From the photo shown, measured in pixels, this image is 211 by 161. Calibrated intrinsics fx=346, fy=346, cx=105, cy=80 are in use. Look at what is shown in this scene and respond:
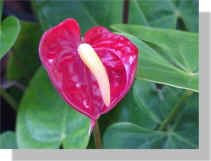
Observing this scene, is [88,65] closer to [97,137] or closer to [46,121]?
[97,137]

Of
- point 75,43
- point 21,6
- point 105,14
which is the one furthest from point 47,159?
point 21,6

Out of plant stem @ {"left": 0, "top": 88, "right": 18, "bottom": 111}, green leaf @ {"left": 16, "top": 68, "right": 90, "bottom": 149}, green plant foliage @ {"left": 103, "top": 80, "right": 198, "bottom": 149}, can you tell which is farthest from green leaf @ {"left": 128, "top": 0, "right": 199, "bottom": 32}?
plant stem @ {"left": 0, "top": 88, "right": 18, "bottom": 111}

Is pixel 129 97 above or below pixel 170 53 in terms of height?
below

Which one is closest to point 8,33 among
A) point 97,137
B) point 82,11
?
point 82,11

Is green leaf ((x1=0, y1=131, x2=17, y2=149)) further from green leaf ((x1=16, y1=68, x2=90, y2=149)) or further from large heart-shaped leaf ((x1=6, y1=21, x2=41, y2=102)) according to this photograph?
large heart-shaped leaf ((x1=6, y1=21, x2=41, y2=102))

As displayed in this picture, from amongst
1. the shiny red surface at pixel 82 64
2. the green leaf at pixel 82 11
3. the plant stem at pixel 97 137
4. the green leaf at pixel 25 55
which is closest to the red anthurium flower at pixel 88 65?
the shiny red surface at pixel 82 64

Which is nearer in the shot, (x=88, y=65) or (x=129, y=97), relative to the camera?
(x=88, y=65)

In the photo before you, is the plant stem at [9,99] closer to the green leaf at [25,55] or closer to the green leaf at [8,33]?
the green leaf at [25,55]
